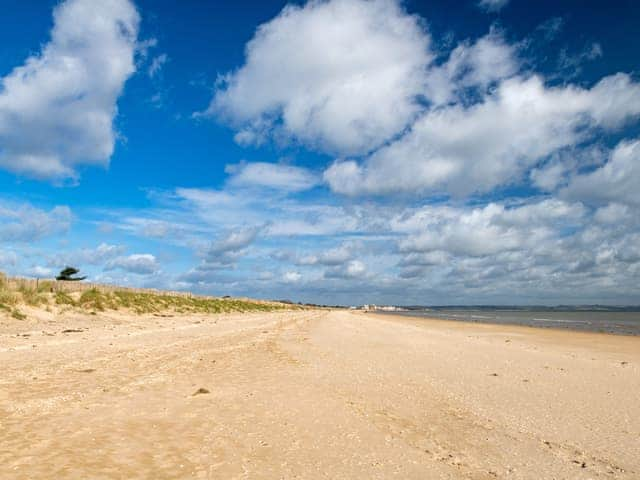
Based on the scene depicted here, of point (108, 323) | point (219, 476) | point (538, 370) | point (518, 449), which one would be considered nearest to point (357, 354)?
point (538, 370)

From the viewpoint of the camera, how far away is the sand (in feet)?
17.9

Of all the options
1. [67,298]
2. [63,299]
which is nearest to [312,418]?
[63,299]

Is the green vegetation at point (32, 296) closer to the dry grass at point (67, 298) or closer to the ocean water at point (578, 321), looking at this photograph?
the dry grass at point (67, 298)

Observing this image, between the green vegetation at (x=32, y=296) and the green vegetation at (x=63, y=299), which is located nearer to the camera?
the green vegetation at (x=32, y=296)

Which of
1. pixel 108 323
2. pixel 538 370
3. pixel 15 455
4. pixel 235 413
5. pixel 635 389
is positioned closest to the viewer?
pixel 15 455

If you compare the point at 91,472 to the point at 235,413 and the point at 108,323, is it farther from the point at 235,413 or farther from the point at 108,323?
the point at 108,323

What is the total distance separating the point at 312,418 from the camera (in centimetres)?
750

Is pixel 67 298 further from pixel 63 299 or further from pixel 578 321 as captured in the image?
pixel 578 321

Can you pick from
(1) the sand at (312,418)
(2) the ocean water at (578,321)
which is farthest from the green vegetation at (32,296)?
(2) the ocean water at (578,321)

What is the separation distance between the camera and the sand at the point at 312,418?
5461 mm

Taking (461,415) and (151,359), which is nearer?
(461,415)

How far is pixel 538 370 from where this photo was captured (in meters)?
12.7

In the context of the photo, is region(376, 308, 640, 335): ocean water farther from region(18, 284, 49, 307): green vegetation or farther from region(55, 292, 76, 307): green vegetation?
region(18, 284, 49, 307): green vegetation

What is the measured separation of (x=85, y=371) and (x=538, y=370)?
39.2ft
